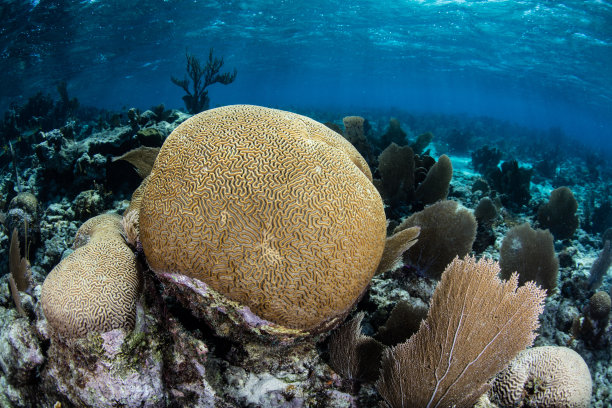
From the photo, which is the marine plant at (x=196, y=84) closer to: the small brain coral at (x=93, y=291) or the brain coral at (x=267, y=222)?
the small brain coral at (x=93, y=291)

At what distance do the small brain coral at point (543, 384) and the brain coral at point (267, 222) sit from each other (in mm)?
1581

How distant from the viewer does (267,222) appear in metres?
2.22

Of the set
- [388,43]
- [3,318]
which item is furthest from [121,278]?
[388,43]

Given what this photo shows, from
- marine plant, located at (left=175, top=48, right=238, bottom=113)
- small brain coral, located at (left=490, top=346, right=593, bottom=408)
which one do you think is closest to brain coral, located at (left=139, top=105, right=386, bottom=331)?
small brain coral, located at (left=490, top=346, right=593, bottom=408)

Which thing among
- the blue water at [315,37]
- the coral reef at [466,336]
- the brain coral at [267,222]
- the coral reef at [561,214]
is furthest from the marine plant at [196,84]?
the coral reef at [466,336]

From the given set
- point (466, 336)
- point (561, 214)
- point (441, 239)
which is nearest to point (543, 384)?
point (466, 336)

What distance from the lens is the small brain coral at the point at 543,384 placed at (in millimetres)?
2617

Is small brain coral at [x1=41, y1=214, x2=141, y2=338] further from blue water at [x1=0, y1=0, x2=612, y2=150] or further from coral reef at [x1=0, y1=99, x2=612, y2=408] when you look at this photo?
blue water at [x1=0, y1=0, x2=612, y2=150]

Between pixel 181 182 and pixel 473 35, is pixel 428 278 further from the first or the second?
pixel 473 35

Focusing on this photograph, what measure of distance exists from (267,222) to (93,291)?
5.40 feet

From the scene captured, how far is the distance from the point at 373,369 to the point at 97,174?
22.7ft

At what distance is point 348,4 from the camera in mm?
24594

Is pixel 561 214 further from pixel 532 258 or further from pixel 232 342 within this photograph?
pixel 232 342

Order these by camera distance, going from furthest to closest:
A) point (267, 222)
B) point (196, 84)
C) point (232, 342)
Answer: point (196, 84), point (232, 342), point (267, 222)
